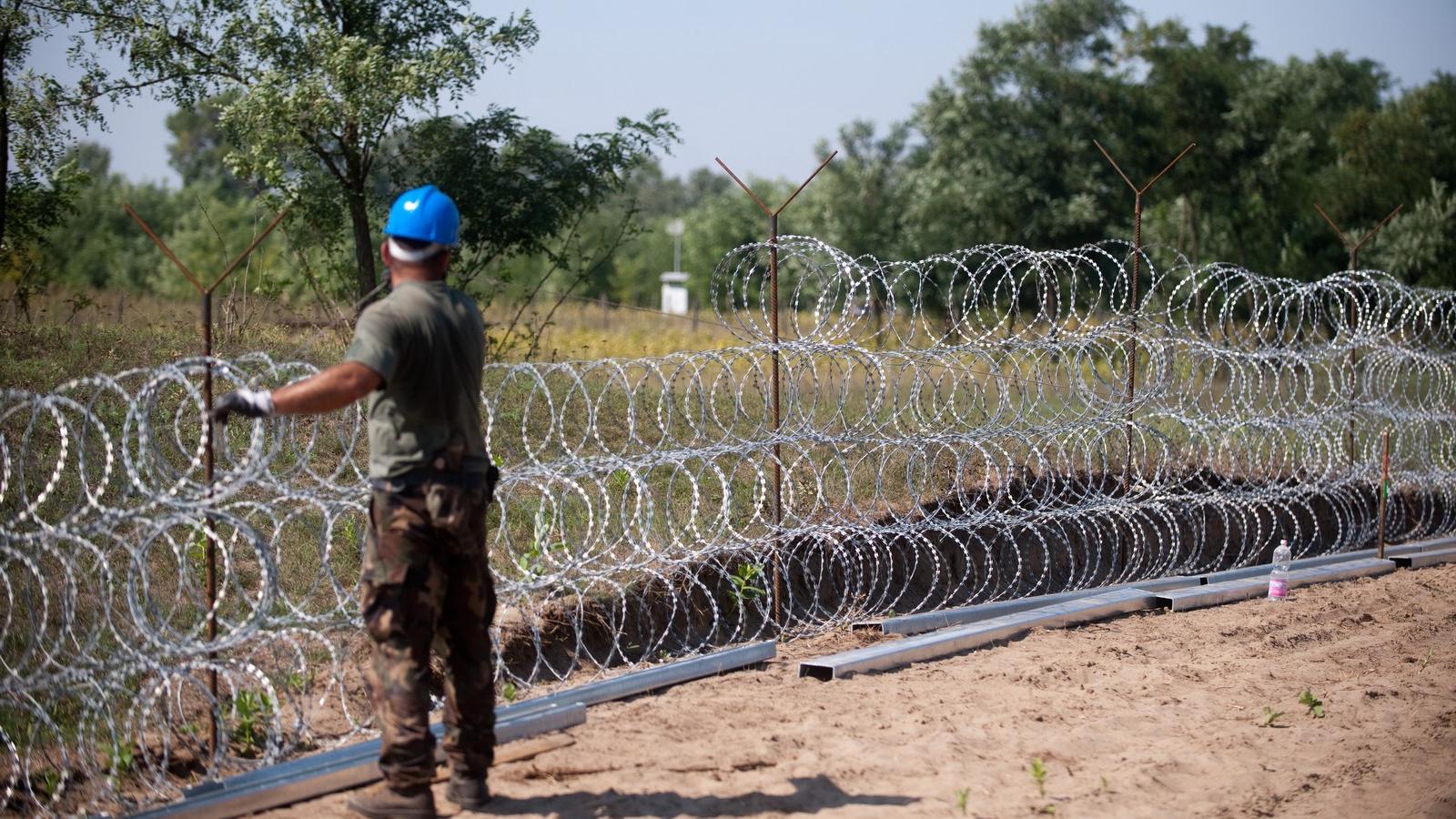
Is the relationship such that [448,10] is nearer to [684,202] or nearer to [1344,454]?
[1344,454]

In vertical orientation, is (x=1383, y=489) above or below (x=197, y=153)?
below

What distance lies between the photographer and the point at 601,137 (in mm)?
14180

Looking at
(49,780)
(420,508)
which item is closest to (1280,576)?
(420,508)

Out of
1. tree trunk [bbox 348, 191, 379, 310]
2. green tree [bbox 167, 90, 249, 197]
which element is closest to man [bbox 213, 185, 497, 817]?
tree trunk [bbox 348, 191, 379, 310]

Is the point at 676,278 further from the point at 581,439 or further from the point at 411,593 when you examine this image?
the point at 411,593

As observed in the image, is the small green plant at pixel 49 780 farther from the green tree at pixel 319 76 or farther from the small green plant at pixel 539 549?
the green tree at pixel 319 76

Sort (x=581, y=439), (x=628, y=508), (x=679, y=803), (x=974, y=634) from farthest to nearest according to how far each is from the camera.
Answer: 1. (x=581, y=439)
2. (x=628, y=508)
3. (x=974, y=634)
4. (x=679, y=803)

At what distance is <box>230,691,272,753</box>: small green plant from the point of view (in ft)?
20.0

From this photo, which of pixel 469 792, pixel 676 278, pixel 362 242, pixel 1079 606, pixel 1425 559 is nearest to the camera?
pixel 469 792

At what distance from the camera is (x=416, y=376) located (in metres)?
4.91

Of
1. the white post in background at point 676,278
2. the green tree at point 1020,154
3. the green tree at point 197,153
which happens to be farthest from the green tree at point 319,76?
the green tree at point 197,153

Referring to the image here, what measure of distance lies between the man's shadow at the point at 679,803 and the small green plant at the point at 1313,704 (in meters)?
2.50

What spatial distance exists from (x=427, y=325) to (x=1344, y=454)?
33.9 feet

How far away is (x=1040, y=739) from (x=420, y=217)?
3536 mm
